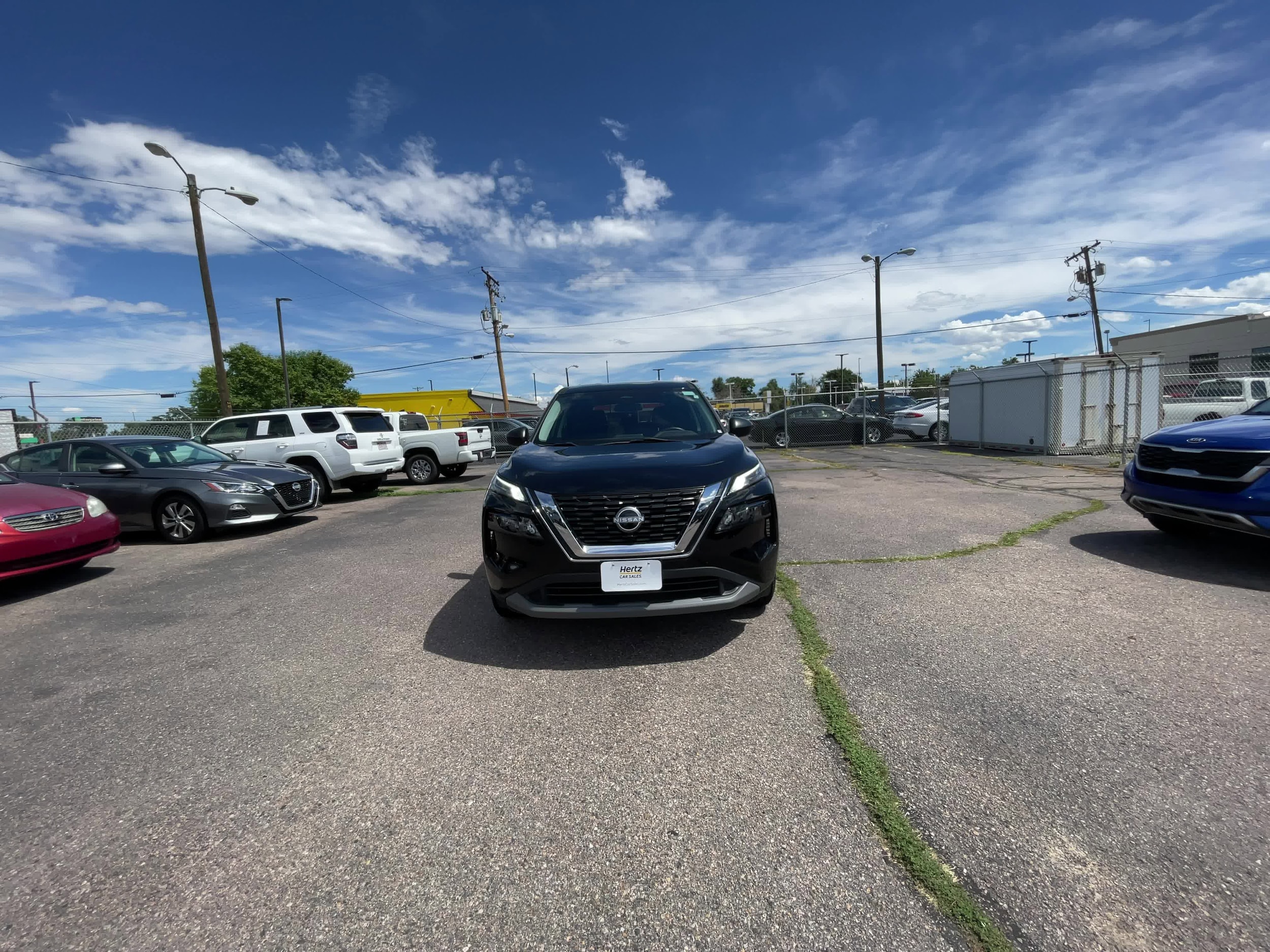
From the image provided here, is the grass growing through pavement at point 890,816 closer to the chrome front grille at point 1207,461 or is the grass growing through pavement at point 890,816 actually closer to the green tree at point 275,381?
the chrome front grille at point 1207,461

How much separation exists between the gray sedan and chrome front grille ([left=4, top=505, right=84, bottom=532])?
1.72 metres

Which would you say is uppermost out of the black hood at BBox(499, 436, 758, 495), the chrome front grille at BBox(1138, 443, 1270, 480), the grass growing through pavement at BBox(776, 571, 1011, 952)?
the black hood at BBox(499, 436, 758, 495)

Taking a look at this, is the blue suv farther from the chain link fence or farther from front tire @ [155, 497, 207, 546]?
the chain link fence

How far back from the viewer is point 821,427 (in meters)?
20.1

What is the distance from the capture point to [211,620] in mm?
4180

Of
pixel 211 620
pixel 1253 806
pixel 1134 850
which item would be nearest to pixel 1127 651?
pixel 1253 806

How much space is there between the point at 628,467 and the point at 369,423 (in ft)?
30.3

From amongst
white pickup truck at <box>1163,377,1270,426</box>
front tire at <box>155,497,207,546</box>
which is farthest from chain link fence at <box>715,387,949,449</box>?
front tire at <box>155,497,207,546</box>

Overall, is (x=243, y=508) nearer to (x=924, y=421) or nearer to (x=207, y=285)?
(x=207, y=285)

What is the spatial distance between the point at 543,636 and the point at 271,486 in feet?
18.4

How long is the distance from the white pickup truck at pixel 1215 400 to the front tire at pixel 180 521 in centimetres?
1847

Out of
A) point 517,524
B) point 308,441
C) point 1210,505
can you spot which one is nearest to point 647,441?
point 517,524

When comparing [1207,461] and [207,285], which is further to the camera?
[207,285]

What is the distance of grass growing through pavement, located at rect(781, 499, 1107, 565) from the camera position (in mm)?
5012
